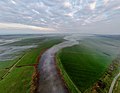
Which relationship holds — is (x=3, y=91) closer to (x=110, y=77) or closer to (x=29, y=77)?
(x=29, y=77)

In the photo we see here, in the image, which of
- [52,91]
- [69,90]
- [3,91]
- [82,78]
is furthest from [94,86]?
[3,91]

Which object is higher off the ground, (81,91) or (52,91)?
(52,91)

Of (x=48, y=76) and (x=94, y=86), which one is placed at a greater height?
(x=48, y=76)

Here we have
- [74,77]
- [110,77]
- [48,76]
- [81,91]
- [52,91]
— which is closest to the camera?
[52,91]

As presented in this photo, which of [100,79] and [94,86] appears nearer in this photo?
[94,86]

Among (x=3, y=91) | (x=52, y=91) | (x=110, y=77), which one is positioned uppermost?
(x=52, y=91)

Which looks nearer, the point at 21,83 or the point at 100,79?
the point at 21,83

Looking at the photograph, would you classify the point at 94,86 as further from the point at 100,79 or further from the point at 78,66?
the point at 78,66

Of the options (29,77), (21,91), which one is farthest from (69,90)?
(29,77)

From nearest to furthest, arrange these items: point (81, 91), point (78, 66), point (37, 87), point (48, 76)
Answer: point (37, 87) < point (81, 91) < point (48, 76) < point (78, 66)
